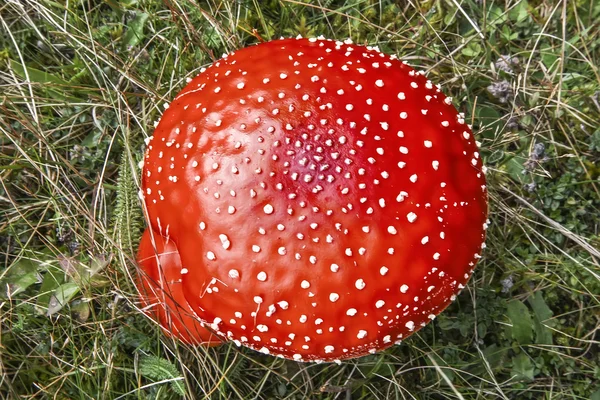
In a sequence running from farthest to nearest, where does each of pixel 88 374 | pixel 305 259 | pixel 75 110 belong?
pixel 75 110, pixel 88 374, pixel 305 259

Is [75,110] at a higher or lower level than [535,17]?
lower

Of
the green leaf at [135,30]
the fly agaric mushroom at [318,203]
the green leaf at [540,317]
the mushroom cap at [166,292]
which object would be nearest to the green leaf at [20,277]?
the mushroom cap at [166,292]

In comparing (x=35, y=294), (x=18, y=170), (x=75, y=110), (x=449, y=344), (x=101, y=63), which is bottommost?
(x=449, y=344)

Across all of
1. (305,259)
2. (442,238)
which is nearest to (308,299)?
(305,259)

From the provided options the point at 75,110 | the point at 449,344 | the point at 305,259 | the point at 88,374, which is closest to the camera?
the point at 305,259

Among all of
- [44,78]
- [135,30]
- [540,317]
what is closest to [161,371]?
[44,78]

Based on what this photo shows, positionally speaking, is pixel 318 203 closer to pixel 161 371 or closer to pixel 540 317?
pixel 161 371

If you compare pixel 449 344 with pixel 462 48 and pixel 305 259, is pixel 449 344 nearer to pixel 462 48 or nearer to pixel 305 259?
pixel 305 259

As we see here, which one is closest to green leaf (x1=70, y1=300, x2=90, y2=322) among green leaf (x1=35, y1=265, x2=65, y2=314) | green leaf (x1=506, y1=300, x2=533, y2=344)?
green leaf (x1=35, y1=265, x2=65, y2=314)
